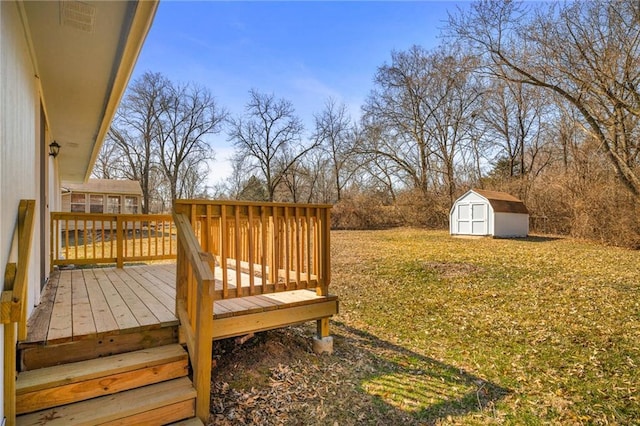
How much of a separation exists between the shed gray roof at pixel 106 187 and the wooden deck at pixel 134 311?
15.6 m

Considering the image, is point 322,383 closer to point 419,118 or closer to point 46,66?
point 46,66

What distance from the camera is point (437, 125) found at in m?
21.0

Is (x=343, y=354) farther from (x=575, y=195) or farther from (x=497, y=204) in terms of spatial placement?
(x=575, y=195)

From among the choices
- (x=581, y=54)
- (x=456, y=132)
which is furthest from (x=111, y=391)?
(x=456, y=132)

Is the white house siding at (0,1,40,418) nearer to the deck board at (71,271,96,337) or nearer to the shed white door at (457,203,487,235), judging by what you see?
the deck board at (71,271,96,337)

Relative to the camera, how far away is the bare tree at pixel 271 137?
24.5 m

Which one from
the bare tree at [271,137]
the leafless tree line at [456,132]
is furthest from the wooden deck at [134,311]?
the bare tree at [271,137]

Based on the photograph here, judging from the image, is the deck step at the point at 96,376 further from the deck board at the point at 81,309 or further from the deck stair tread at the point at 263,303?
the deck stair tread at the point at 263,303

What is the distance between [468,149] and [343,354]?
66.1 ft

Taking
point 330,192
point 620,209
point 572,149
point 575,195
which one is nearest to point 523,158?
point 572,149

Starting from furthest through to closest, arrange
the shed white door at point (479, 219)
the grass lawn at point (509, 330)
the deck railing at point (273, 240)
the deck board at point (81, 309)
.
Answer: the shed white door at point (479, 219) < the deck railing at point (273, 240) < the grass lawn at point (509, 330) < the deck board at point (81, 309)

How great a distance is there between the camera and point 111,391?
2.27m

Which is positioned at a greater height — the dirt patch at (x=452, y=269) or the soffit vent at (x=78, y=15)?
the soffit vent at (x=78, y=15)

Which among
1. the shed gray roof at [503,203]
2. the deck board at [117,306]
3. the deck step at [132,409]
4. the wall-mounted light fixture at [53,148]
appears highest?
the wall-mounted light fixture at [53,148]
